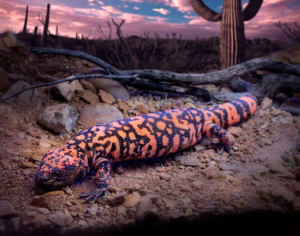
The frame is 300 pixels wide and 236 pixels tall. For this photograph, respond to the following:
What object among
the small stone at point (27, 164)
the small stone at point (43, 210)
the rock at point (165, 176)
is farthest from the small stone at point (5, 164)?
the rock at point (165, 176)

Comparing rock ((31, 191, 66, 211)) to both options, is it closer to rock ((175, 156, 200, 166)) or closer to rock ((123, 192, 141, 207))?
rock ((123, 192, 141, 207))

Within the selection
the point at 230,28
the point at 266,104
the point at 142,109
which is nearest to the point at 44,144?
the point at 142,109

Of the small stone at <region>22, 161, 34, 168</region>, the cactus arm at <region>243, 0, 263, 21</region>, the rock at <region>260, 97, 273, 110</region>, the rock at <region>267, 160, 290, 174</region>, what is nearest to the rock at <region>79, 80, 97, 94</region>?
the small stone at <region>22, 161, 34, 168</region>

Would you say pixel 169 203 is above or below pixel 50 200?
above

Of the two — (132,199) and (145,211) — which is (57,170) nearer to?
(132,199)

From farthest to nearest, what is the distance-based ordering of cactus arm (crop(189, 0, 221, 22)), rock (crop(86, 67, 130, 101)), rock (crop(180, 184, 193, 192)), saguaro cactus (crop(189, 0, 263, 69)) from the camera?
1. saguaro cactus (crop(189, 0, 263, 69))
2. cactus arm (crop(189, 0, 221, 22))
3. rock (crop(86, 67, 130, 101))
4. rock (crop(180, 184, 193, 192))

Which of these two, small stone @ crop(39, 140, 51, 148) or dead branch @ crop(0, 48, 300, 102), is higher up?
dead branch @ crop(0, 48, 300, 102)
